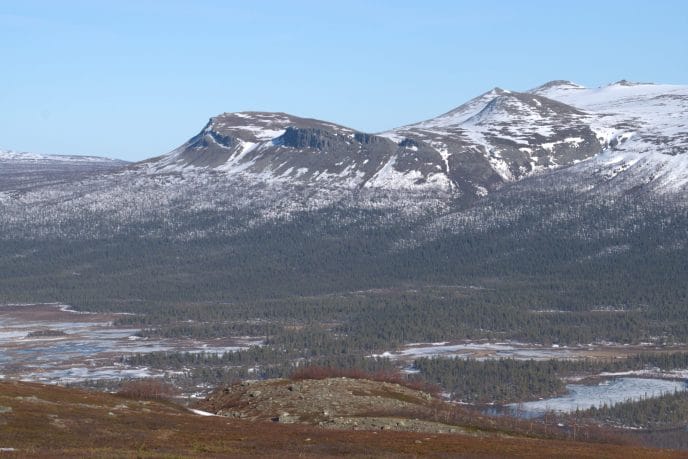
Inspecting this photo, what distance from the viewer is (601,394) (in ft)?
467

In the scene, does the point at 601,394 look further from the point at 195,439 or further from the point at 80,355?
the point at 195,439

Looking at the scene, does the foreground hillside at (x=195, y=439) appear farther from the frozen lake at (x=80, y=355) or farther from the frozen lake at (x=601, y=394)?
the frozen lake at (x=80, y=355)

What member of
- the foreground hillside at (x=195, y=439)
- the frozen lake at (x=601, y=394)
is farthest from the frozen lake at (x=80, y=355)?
the foreground hillside at (x=195, y=439)

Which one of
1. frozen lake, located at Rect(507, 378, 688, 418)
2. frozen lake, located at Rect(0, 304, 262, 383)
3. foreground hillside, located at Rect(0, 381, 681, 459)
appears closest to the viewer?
foreground hillside, located at Rect(0, 381, 681, 459)

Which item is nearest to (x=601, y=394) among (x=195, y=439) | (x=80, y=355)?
(x=80, y=355)

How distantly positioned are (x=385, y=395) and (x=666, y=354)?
90.9 m

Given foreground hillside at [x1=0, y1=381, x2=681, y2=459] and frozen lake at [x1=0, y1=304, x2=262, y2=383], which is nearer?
foreground hillside at [x1=0, y1=381, x2=681, y2=459]

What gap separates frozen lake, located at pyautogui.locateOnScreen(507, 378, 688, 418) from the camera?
131 meters

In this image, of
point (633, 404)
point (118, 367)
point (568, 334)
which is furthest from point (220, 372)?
point (568, 334)

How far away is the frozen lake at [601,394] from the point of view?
131250 millimetres

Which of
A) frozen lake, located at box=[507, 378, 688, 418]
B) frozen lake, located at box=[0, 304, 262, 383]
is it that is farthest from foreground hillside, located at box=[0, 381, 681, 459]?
frozen lake, located at box=[0, 304, 262, 383]

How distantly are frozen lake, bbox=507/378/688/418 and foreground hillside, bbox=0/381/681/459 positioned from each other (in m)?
54.3

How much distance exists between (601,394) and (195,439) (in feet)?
288

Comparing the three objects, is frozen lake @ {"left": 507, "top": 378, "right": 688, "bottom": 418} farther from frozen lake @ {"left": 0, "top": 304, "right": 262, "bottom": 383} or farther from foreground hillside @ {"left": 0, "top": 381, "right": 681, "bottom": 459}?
foreground hillside @ {"left": 0, "top": 381, "right": 681, "bottom": 459}
